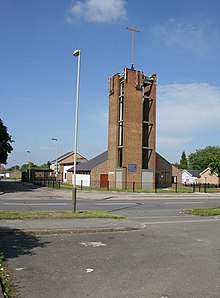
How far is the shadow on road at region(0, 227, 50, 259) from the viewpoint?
7.73 m

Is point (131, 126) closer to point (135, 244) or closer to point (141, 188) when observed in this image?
point (141, 188)

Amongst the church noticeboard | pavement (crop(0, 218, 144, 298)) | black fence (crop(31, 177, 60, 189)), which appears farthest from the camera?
black fence (crop(31, 177, 60, 189))

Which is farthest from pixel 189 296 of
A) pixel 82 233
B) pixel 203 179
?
pixel 203 179

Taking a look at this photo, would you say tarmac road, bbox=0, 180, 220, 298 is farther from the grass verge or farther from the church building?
the church building

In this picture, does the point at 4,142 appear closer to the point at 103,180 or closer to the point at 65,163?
the point at 103,180

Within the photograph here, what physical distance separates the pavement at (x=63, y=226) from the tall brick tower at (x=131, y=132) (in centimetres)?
2923

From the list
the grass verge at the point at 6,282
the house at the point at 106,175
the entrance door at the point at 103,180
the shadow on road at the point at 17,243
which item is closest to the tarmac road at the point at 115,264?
the shadow on road at the point at 17,243

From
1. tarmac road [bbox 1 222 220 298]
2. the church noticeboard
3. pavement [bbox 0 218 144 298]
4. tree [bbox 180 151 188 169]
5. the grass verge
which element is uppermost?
tree [bbox 180 151 188 169]

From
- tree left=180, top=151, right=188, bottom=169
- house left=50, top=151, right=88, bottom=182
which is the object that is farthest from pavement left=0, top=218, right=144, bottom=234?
tree left=180, top=151, right=188, bottom=169

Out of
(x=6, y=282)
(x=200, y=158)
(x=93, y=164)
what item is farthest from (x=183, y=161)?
(x=6, y=282)

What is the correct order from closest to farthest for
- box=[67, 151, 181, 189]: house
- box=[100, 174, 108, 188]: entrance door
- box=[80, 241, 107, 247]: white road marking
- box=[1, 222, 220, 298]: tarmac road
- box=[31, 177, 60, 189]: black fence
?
box=[1, 222, 220, 298]: tarmac road
box=[80, 241, 107, 247]: white road marking
box=[31, 177, 60, 189]: black fence
box=[67, 151, 181, 189]: house
box=[100, 174, 108, 188]: entrance door

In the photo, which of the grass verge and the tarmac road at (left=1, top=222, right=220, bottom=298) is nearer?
the grass verge

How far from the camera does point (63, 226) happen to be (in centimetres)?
1116

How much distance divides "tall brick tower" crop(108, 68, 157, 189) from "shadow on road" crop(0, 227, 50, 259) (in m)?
32.0
